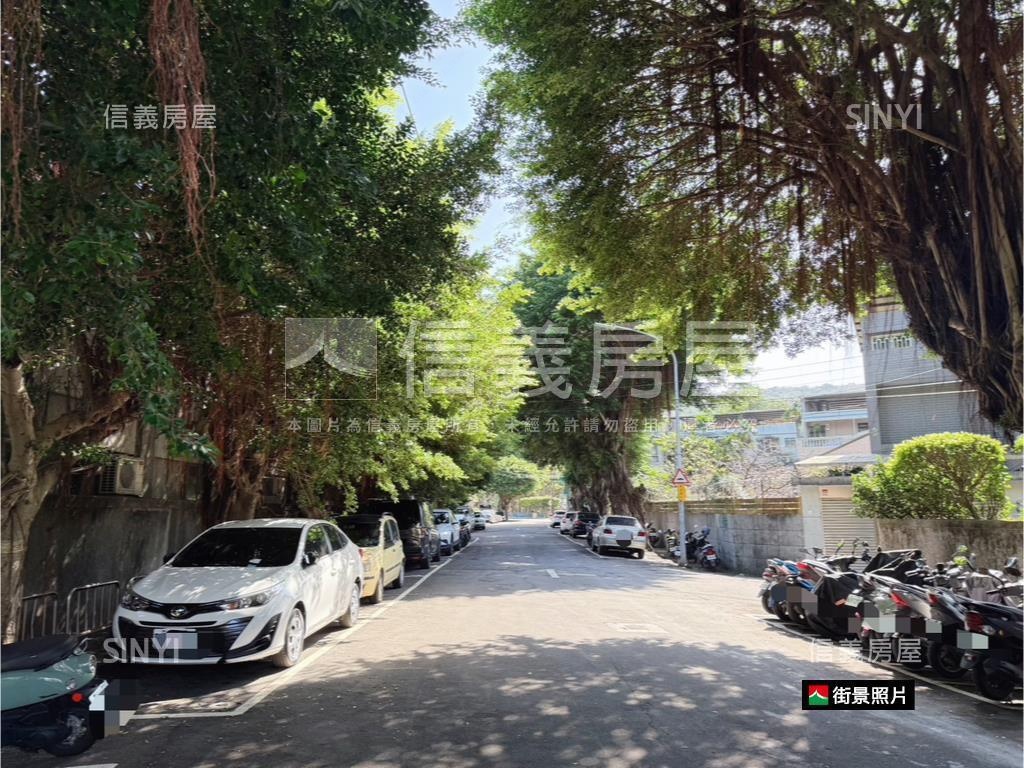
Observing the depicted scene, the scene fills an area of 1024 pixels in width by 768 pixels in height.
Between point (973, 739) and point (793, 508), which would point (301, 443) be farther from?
point (793, 508)

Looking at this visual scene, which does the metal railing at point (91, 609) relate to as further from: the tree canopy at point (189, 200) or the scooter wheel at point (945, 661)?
the scooter wheel at point (945, 661)

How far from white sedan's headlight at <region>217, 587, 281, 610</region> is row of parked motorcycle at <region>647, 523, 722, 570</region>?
16400mm

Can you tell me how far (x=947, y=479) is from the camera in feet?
45.4

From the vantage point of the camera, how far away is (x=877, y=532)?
49.2 feet

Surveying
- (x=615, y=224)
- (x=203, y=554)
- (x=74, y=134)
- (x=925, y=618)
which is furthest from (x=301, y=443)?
(x=925, y=618)

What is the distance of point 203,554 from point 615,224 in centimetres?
675

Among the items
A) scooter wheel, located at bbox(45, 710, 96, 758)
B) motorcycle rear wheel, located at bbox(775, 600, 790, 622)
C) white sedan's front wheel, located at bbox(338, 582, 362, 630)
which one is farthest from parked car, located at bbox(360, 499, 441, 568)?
scooter wheel, located at bbox(45, 710, 96, 758)

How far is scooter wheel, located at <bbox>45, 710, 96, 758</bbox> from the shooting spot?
184 inches

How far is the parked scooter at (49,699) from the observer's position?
453cm

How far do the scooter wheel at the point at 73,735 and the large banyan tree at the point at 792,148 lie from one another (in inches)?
270

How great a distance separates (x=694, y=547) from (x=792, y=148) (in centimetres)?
1673

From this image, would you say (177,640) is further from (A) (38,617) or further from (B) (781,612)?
(B) (781,612)

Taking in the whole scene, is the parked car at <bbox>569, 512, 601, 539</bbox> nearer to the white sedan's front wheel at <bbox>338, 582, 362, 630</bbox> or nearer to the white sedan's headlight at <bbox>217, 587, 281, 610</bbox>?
the white sedan's front wheel at <bbox>338, 582, 362, 630</bbox>

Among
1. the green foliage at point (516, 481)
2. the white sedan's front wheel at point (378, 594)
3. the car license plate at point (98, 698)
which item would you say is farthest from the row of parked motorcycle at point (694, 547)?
the green foliage at point (516, 481)
